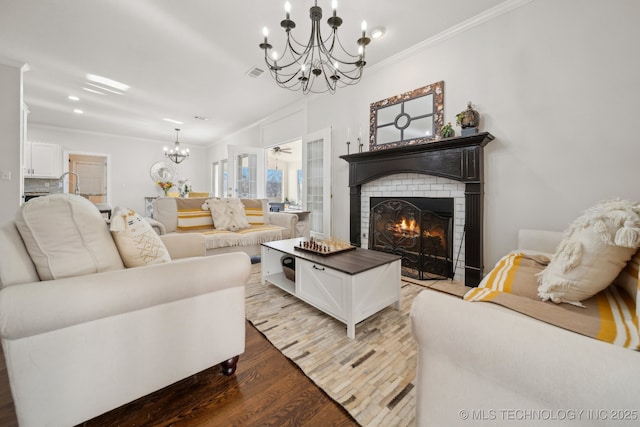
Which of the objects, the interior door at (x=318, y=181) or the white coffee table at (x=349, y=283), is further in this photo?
the interior door at (x=318, y=181)

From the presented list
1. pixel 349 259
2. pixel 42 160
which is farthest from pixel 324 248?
Answer: pixel 42 160

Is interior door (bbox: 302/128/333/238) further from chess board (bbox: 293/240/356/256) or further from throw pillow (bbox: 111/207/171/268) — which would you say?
throw pillow (bbox: 111/207/171/268)

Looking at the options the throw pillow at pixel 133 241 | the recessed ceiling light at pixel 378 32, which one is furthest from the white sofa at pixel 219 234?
the recessed ceiling light at pixel 378 32

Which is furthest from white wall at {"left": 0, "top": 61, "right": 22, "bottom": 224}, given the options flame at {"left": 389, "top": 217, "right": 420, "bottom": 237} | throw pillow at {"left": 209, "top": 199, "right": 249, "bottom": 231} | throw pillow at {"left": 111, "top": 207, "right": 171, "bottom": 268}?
flame at {"left": 389, "top": 217, "right": 420, "bottom": 237}

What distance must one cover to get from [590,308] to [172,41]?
165 inches

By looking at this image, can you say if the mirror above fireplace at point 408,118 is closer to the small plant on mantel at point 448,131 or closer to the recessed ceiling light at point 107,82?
the small plant on mantel at point 448,131

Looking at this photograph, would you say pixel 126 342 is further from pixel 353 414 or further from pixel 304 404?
pixel 353 414

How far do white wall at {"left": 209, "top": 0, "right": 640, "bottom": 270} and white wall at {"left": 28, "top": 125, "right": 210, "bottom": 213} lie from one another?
7.65m

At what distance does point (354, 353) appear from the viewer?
149cm

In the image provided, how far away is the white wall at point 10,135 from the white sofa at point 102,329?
354cm

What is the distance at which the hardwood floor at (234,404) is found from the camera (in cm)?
105

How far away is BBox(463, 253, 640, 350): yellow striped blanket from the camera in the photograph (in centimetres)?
81

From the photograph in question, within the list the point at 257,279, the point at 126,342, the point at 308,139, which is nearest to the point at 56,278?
the point at 126,342

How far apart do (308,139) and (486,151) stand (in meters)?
2.81
